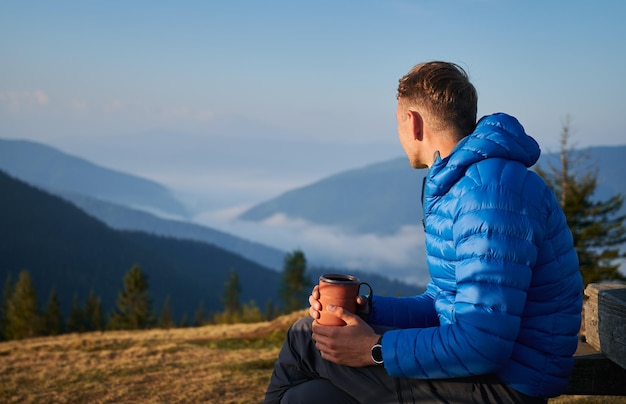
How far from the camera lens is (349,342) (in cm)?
297

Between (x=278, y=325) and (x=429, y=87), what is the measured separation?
41.9ft

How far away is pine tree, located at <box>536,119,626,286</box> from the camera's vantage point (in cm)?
3969

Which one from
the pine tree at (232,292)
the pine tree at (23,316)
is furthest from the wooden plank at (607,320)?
the pine tree at (232,292)

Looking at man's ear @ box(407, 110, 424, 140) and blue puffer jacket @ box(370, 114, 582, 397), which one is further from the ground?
man's ear @ box(407, 110, 424, 140)

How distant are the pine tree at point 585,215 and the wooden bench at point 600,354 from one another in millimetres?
38422

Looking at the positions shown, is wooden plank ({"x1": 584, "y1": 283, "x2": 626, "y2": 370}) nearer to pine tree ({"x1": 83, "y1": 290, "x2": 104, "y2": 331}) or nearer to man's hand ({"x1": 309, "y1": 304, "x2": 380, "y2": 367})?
man's hand ({"x1": 309, "y1": 304, "x2": 380, "y2": 367})

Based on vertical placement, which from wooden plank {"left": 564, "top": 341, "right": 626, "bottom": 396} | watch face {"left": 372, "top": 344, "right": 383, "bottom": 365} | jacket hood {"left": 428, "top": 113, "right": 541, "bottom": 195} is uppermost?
jacket hood {"left": 428, "top": 113, "right": 541, "bottom": 195}

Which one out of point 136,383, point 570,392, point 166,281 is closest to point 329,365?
point 570,392

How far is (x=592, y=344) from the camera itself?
343 centimetres

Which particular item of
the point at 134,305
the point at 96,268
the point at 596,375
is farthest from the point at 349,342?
the point at 96,268

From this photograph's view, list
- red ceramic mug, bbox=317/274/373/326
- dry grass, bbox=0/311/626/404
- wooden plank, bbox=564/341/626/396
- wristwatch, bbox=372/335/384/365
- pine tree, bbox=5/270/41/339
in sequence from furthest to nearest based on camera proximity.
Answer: pine tree, bbox=5/270/41/339 < dry grass, bbox=0/311/626/404 < wooden plank, bbox=564/341/626/396 < red ceramic mug, bbox=317/274/373/326 < wristwatch, bbox=372/335/384/365

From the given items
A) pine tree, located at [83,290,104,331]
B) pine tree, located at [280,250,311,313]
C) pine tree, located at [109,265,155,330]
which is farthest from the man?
pine tree, located at [83,290,104,331]

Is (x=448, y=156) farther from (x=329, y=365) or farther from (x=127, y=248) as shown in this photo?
(x=127, y=248)

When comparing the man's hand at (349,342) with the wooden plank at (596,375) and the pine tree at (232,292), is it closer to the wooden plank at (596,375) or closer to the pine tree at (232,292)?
the wooden plank at (596,375)
